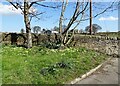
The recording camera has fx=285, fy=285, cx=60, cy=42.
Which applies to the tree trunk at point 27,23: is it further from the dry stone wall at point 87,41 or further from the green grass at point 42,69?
the green grass at point 42,69

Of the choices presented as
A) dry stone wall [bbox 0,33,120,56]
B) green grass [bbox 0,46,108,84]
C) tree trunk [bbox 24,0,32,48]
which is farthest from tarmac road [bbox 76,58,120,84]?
tree trunk [bbox 24,0,32,48]

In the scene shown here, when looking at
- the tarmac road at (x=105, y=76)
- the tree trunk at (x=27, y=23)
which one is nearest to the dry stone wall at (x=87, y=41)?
the tree trunk at (x=27, y=23)

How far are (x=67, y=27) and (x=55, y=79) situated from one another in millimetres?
6855

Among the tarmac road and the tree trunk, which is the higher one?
the tree trunk

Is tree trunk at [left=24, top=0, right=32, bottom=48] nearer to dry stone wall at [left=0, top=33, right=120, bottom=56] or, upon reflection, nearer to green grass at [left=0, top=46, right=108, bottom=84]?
dry stone wall at [left=0, top=33, right=120, bottom=56]

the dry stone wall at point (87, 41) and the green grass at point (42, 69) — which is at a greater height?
the dry stone wall at point (87, 41)

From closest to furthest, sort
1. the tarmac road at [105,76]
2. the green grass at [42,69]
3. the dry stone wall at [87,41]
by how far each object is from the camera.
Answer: the green grass at [42,69] → the tarmac road at [105,76] → the dry stone wall at [87,41]

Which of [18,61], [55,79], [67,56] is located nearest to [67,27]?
[67,56]

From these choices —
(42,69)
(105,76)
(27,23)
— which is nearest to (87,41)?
(27,23)

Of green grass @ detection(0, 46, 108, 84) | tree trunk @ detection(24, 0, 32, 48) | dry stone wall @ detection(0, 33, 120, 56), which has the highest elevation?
tree trunk @ detection(24, 0, 32, 48)

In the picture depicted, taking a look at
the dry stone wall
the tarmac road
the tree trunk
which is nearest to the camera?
the tarmac road

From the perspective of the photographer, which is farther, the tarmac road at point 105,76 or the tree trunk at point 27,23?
the tree trunk at point 27,23

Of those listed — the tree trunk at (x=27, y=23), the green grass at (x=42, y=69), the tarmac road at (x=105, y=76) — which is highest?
the tree trunk at (x=27, y=23)

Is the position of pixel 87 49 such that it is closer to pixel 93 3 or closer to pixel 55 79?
pixel 93 3
